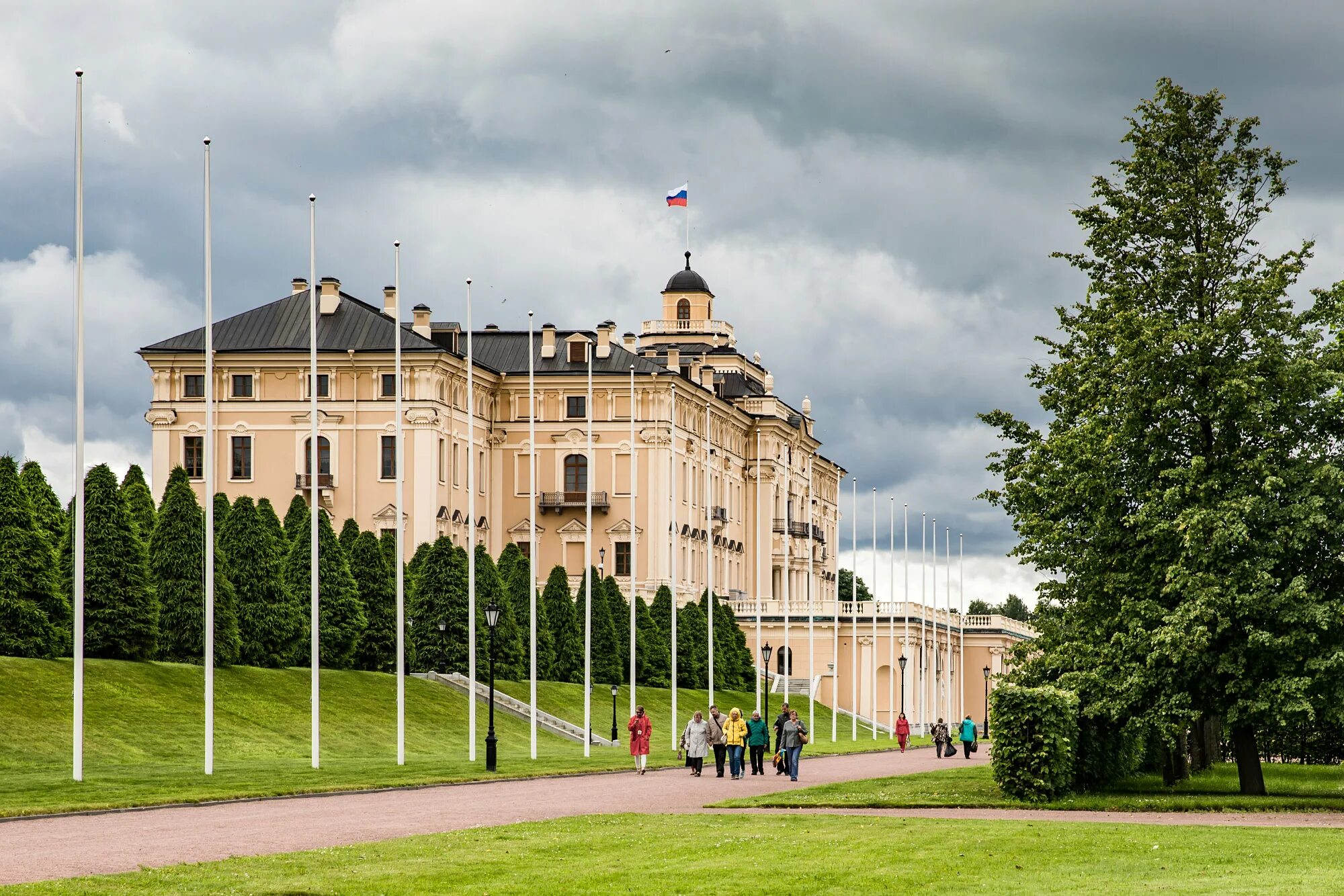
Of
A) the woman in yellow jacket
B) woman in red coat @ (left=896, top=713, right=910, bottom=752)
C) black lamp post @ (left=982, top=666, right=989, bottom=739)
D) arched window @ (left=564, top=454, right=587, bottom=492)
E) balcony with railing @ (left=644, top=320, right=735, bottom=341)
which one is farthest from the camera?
balcony with railing @ (left=644, top=320, right=735, bottom=341)

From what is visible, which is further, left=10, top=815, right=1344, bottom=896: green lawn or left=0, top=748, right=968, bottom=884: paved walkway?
left=0, top=748, right=968, bottom=884: paved walkway

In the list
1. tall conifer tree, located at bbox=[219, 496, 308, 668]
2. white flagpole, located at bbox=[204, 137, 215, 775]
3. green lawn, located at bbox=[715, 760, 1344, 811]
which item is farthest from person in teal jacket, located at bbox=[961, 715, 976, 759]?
white flagpole, located at bbox=[204, 137, 215, 775]

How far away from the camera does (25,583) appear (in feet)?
166

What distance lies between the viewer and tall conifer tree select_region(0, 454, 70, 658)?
50344 mm

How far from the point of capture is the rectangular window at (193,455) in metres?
102

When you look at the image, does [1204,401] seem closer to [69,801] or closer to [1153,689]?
[1153,689]

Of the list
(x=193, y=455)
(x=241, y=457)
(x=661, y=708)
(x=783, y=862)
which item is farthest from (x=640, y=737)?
(x=193, y=455)

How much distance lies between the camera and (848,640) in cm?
11662

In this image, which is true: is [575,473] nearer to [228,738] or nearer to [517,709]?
[517,709]

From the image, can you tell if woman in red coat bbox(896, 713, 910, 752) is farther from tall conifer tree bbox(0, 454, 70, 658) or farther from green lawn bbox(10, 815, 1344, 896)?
green lawn bbox(10, 815, 1344, 896)

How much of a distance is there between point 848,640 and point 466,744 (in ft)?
196

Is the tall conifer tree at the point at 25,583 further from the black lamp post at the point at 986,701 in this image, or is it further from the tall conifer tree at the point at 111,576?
the black lamp post at the point at 986,701

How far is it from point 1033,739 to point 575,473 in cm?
7900

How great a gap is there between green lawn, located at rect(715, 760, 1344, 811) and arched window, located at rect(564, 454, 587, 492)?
222 feet
